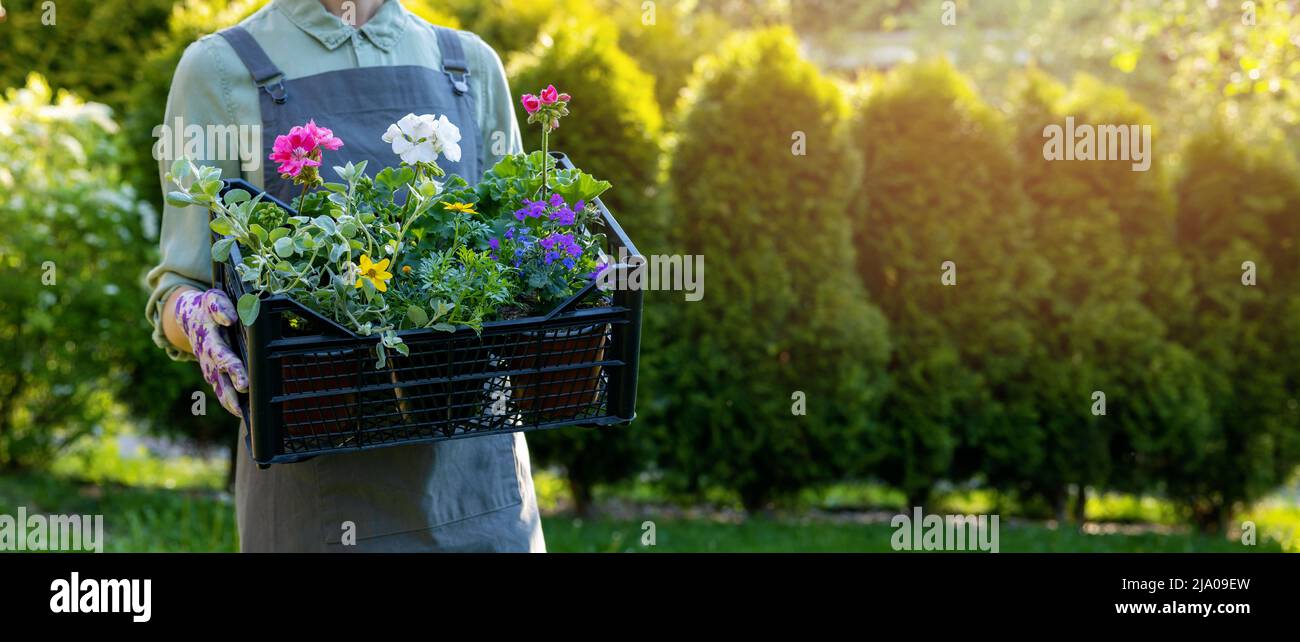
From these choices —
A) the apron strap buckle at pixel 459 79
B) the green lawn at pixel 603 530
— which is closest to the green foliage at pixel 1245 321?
the green lawn at pixel 603 530

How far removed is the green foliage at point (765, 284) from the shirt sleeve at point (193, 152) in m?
3.79

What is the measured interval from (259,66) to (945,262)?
15.1 ft

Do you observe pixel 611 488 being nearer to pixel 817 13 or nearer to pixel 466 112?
pixel 466 112

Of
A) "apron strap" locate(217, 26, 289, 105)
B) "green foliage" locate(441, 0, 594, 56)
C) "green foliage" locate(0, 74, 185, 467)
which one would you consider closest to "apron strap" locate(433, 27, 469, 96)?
"apron strap" locate(217, 26, 289, 105)

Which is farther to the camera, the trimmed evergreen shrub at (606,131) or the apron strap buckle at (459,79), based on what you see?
the trimmed evergreen shrub at (606,131)

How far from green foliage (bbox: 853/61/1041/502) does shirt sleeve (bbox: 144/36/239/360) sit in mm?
4474

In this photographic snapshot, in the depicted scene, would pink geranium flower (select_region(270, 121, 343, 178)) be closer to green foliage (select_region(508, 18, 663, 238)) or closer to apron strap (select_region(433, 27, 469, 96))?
apron strap (select_region(433, 27, 469, 96))

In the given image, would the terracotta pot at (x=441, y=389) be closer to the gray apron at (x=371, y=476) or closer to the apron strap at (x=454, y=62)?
the gray apron at (x=371, y=476)

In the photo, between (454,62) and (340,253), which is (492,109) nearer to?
(454,62)

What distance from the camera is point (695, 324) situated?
227 inches

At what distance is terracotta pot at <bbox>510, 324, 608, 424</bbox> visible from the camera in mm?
1785

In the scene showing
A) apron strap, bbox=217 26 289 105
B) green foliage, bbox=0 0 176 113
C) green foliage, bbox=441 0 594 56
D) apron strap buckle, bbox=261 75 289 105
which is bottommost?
apron strap buckle, bbox=261 75 289 105

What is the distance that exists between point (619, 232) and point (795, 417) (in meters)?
4.08

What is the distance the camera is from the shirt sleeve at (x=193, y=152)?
6.37 ft
